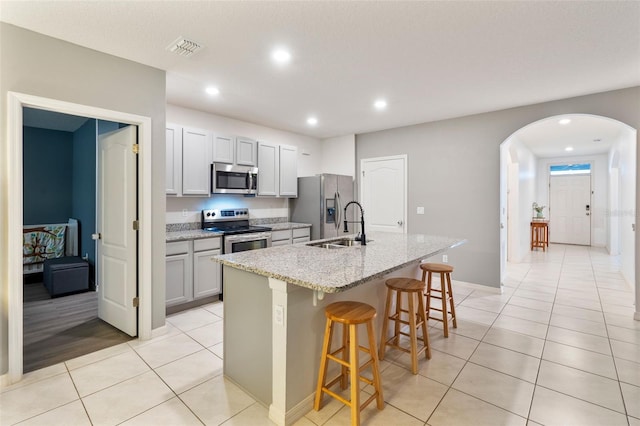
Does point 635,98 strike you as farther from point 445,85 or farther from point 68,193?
point 68,193

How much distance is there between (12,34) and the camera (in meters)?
2.23

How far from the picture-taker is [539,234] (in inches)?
330

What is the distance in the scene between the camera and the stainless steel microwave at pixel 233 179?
422 centimetres

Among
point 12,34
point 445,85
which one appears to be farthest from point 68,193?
point 445,85

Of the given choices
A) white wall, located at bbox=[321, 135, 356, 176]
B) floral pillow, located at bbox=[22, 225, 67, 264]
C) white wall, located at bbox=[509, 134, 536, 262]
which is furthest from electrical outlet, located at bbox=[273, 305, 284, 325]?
white wall, located at bbox=[509, 134, 536, 262]

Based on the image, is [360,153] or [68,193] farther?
[360,153]

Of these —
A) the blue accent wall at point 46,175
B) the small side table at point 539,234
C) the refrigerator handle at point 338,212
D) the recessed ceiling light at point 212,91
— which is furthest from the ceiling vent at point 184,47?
the small side table at point 539,234

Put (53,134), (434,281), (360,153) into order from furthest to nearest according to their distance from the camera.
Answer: (360,153)
(53,134)
(434,281)

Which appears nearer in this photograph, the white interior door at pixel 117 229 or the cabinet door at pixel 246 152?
the white interior door at pixel 117 229

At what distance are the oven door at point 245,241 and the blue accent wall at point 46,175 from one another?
3.60 metres

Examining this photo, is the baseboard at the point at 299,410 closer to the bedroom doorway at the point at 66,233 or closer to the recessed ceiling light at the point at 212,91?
the bedroom doorway at the point at 66,233

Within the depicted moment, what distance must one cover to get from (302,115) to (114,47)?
8.35ft

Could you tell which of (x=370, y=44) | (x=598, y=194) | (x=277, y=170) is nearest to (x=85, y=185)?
(x=277, y=170)

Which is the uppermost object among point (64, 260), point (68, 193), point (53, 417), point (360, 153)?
point (360, 153)
